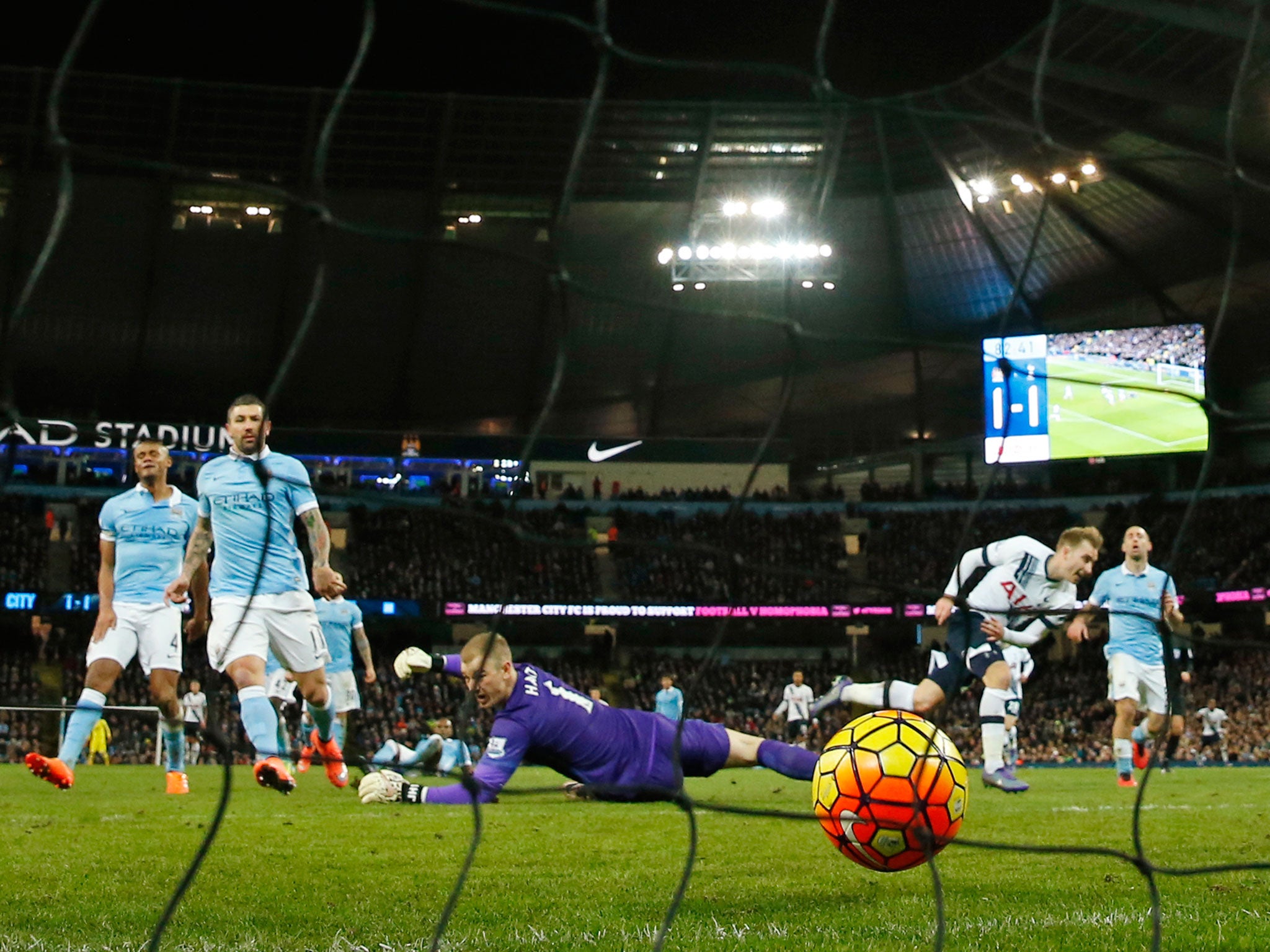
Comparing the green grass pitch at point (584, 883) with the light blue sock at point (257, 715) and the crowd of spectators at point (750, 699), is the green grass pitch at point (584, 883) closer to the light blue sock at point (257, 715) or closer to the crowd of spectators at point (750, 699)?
the light blue sock at point (257, 715)

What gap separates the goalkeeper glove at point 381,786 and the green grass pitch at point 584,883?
37cm

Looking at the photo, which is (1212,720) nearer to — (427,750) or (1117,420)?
(1117,420)

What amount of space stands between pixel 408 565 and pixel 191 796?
19.4 m

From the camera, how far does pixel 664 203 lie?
29.7m

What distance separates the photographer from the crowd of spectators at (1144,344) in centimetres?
2773

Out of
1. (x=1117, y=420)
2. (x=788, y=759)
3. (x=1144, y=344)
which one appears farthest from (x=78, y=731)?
(x=1144, y=344)

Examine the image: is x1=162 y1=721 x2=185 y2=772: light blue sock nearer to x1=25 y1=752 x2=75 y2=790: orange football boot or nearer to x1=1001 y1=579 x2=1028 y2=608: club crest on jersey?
x1=25 y1=752 x2=75 y2=790: orange football boot

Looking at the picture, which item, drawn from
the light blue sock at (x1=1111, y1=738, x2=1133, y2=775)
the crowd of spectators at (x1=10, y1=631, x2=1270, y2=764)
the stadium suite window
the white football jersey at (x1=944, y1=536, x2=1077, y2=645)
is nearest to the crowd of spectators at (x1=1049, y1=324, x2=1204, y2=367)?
the crowd of spectators at (x1=10, y1=631, x2=1270, y2=764)

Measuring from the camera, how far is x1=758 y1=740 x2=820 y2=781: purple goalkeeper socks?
5859 millimetres

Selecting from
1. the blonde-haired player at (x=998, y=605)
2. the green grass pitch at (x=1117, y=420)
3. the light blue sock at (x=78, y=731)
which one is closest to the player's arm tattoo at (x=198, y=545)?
the light blue sock at (x=78, y=731)

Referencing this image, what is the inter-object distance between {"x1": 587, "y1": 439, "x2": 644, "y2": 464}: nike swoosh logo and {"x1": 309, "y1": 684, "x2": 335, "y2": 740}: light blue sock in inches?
1015

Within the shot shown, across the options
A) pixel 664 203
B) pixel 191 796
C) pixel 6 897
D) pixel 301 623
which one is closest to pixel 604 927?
pixel 6 897

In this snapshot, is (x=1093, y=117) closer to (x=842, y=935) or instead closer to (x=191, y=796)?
(x=191, y=796)

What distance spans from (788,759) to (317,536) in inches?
110
